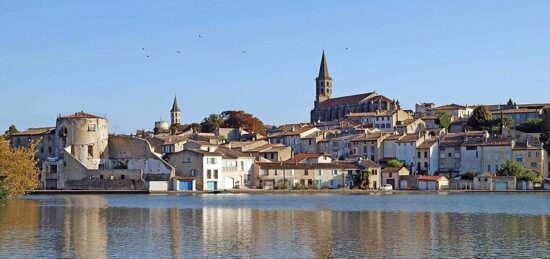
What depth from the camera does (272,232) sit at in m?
35.5

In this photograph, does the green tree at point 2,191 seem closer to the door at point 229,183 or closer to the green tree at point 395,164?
the door at point 229,183

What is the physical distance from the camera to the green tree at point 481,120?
364ft

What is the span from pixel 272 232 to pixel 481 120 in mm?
80475

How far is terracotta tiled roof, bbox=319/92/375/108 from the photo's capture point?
15214 cm

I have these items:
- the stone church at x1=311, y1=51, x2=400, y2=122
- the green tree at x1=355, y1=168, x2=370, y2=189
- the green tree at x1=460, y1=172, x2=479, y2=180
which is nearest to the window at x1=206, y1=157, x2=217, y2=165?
the green tree at x1=355, y1=168, x2=370, y2=189

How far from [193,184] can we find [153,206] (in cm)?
2650

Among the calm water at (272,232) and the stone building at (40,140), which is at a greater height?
the stone building at (40,140)

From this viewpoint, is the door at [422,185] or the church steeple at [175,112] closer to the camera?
the door at [422,185]

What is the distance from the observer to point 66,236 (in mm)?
33625

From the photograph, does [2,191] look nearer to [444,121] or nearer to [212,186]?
[212,186]

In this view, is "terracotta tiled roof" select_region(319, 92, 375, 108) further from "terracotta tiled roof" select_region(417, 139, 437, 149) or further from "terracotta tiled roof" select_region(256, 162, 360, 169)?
"terracotta tiled roof" select_region(256, 162, 360, 169)

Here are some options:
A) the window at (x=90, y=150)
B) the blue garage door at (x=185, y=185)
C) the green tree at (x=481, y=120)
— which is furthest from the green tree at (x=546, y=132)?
the window at (x=90, y=150)

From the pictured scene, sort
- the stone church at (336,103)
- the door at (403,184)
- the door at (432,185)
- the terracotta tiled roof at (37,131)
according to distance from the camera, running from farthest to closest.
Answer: the stone church at (336,103), the terracotta tiled roof at (37,131), the door at (403,184), the door at (432,185)

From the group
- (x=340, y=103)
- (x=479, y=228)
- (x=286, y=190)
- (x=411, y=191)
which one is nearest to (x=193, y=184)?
(x=286, y=190)
